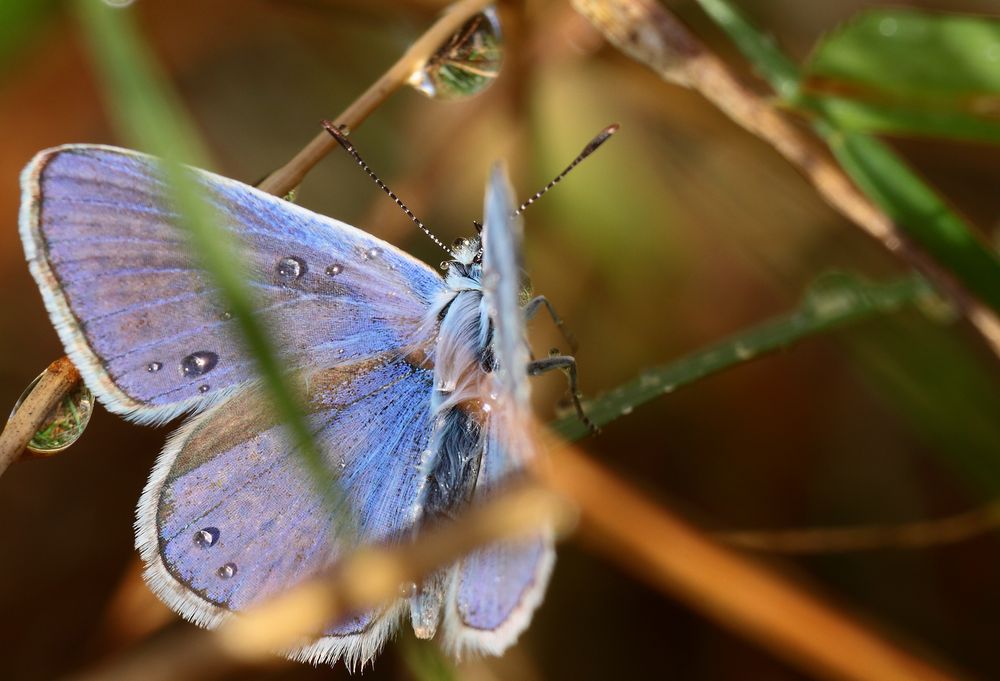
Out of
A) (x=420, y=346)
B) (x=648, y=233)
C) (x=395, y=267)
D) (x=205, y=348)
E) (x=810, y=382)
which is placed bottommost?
(x=810, y=382)

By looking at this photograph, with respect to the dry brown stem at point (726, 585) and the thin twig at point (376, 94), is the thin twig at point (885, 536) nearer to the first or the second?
the dry brown stem at point (726, 585)

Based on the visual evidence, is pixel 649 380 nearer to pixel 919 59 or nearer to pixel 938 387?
pixel 919 59

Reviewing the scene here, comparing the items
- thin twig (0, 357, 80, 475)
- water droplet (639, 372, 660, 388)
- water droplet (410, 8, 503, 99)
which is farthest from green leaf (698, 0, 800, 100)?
thin twig (0, 357, 80, 475)

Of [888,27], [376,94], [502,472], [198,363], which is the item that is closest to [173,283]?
[198,363]

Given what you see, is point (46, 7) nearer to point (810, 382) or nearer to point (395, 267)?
point (395, 267)

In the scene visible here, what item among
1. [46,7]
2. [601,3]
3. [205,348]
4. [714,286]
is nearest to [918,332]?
[714,286]

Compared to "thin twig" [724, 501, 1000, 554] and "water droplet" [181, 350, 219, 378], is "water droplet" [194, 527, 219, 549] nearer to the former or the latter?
"water droplet" [181, 350, 219, 378]
